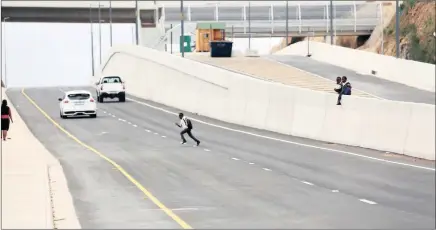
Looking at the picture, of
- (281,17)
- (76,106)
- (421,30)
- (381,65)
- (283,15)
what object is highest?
(283,15)

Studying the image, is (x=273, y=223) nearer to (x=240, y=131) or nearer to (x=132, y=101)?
(x=240, y=131)

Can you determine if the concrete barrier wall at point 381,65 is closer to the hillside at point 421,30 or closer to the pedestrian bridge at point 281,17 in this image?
the hillside at point 421,30

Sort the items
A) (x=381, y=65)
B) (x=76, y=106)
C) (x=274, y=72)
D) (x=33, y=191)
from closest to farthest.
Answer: (x=33, y=191), (x=76, y=106), (x=381, y=65), (x=274, y=72)

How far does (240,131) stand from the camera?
3566 cm

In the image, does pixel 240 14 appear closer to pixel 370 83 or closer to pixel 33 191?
pixel 370 83

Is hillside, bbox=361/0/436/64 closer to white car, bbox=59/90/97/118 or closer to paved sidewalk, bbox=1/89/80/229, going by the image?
paved sidewalk, bbox=1/89/80/229

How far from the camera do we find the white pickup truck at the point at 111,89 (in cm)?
5891

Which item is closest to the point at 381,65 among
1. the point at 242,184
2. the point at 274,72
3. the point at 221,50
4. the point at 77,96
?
the point at 274,72

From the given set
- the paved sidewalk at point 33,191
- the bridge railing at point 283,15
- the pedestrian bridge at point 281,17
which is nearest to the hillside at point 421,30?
the paved sidewalk at point 33,191

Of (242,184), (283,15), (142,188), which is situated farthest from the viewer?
(283,15)

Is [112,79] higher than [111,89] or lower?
higher

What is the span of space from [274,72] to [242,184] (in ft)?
112

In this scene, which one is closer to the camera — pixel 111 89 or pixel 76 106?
pixel 76 106

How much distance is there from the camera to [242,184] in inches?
722
